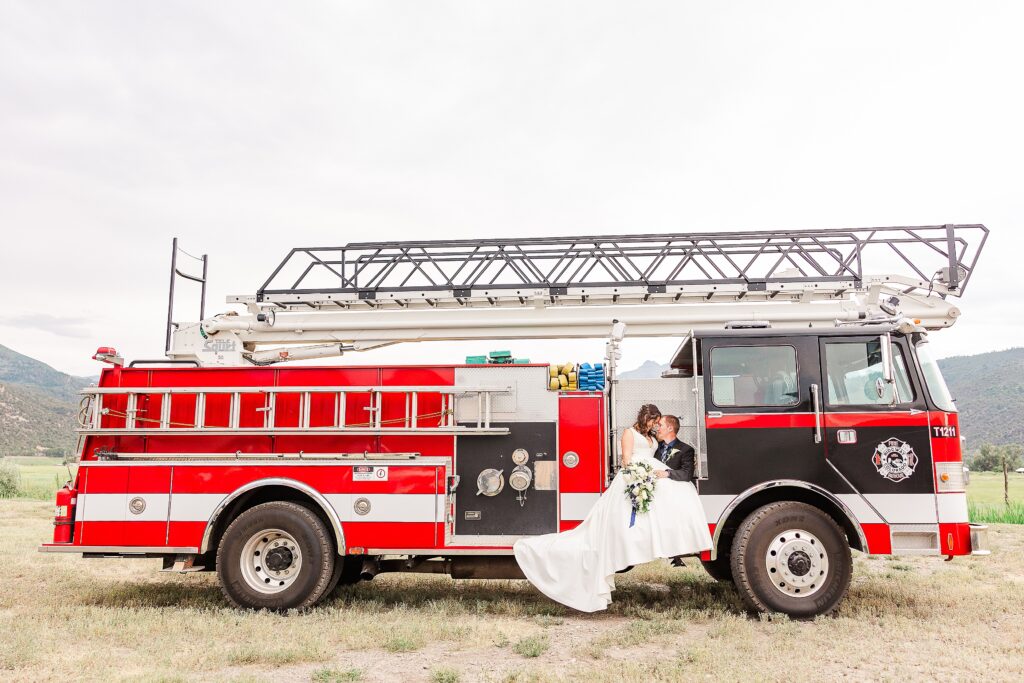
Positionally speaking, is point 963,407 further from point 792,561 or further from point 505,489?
point 505,489

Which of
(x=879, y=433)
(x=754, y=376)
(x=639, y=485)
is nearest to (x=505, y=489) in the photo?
(x=639, y=485)

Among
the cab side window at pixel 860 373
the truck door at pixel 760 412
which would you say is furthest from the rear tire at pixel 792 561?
the cab side window at pixel 860 373

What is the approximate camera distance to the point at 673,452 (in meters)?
7.64

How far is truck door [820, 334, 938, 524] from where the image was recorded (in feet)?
24.3

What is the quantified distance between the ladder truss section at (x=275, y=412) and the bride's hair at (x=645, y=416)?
1444mm

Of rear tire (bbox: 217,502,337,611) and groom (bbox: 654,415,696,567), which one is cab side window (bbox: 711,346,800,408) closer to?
groom (bbox: 654,415,696,567)

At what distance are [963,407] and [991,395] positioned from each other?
7.54 meters

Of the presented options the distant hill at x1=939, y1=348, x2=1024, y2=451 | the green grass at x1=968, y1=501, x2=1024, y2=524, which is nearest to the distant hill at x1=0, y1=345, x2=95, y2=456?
the green grass at x1=968, y1=501, x2=1024, y2=524

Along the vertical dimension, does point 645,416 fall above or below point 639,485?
above

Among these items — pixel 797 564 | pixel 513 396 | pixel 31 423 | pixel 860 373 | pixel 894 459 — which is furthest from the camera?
pixel 31 423

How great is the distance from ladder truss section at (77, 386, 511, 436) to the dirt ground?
76.8 inches

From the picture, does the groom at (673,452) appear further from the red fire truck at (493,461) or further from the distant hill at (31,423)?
the distant hill at (31,423)

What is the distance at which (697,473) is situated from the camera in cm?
760

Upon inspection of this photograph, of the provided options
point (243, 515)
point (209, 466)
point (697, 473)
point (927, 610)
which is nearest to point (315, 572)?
point (243, 515)
